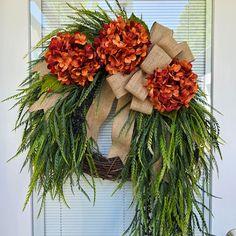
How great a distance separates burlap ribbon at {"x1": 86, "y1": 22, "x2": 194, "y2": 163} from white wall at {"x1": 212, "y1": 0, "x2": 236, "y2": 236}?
33 centimetres

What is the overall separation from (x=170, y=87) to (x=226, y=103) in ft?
1.60

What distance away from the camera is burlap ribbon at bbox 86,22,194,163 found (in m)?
1.19

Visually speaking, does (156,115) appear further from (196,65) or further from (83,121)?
(196,65)

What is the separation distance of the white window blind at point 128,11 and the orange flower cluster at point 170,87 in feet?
1.20

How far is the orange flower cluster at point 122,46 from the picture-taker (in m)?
1.17

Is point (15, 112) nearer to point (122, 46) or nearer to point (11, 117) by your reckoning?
point (11, 117)

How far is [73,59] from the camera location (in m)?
1.18

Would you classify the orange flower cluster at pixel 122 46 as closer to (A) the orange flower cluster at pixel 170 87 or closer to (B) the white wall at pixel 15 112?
(A) the orange flower cluster at pixel 170 87

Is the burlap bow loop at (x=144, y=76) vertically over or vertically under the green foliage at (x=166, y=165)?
over

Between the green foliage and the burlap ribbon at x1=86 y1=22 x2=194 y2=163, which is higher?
the burlap ribbon at x1=86 y1=22 x2=194 y2=163

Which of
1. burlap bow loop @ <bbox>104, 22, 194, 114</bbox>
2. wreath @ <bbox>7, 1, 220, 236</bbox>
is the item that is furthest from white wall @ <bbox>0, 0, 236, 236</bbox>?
burlap bow loop @ <bbox>104, 22, 194, 114</bbox>

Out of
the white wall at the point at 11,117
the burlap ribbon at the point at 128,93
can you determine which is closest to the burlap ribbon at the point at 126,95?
the burlap ribbon at the point at 128,93

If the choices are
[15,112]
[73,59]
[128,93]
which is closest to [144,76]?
[128,93]

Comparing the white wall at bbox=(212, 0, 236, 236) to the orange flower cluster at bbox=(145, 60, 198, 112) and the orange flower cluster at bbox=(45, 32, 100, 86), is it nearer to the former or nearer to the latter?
the orange flower cluster at bbox=(145, 60, 198, 112)
